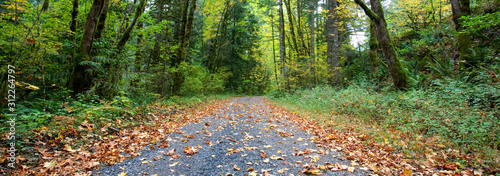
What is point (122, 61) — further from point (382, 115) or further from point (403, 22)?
point (403, 22)

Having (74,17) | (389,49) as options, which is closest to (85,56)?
(74,17)

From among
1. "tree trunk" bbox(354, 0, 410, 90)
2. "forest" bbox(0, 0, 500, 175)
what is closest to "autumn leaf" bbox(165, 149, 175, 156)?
"forest" bbox(0, 0, 500, 175)

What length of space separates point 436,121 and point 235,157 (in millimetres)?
4979

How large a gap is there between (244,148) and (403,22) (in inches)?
593

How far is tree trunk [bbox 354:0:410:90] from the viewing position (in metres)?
8.07

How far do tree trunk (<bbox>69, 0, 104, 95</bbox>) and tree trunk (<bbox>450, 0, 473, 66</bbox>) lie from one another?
1221 centimetres

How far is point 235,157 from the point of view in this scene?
3678 millimetres

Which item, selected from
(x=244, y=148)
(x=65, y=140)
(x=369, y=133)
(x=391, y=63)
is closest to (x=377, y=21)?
(x=391, y=63)

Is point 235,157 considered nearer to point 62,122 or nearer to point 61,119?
point 62,122

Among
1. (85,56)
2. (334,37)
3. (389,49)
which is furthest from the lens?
(334,37)

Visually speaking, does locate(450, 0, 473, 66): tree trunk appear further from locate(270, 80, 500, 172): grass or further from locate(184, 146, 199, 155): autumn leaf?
locate(184, 146, 199, 155): autumn leaf

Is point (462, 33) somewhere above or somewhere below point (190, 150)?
above

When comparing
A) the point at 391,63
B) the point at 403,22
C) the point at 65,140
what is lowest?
the point at 65,140

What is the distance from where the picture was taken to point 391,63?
27.3 feet
